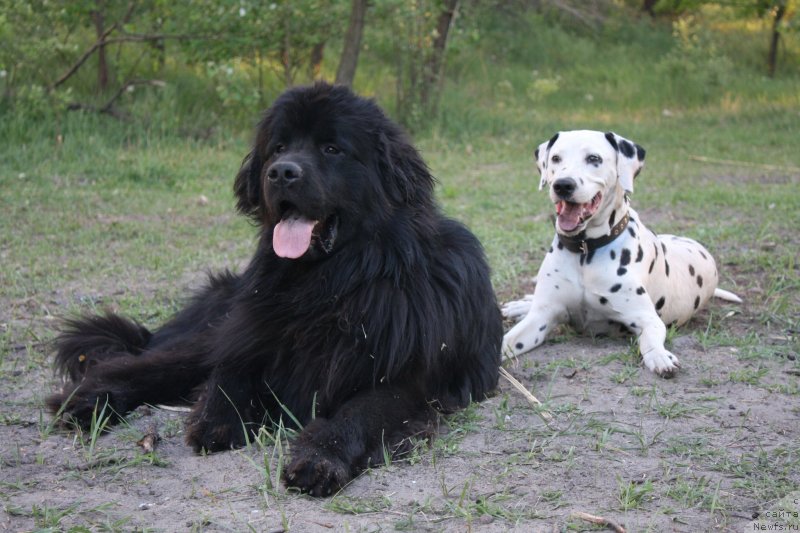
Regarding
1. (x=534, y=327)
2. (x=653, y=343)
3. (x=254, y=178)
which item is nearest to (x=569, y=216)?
(x=534, y=327)

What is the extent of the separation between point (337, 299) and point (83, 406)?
4.24ft

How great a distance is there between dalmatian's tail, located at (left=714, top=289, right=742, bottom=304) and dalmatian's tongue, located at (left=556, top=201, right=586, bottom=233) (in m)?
1.47

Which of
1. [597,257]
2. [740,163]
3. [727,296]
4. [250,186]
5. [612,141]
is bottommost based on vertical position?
[740,163]

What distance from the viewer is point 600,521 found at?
307 cm

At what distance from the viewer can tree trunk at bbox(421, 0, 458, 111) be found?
1345 cm

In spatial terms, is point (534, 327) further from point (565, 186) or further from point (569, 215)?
point (565, 186)

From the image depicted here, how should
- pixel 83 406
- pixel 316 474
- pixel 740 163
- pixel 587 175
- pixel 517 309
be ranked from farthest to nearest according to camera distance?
1. pixel 740 163
2. pixel 517 309
3. pixel 587 175
4. pixel 83 406
5. pixel 316 474

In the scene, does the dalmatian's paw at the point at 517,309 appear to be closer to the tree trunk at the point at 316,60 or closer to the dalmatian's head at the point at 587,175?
the dalmatian's head at the point at 587,175

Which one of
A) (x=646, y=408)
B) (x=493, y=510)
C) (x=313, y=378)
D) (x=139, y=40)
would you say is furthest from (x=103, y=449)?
(x=139, y=40)

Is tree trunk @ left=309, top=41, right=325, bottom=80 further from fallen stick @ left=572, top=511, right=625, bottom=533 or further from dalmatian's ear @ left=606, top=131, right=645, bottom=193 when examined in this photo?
fallen stick @ left=572, top=511, right=625, bottom=533

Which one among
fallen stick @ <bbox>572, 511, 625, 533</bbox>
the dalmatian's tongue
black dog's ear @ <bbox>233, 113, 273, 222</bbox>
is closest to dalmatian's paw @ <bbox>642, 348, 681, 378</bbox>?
the dalmatian's tongue

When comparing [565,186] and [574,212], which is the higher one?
[565,186]

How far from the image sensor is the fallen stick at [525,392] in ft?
13.6

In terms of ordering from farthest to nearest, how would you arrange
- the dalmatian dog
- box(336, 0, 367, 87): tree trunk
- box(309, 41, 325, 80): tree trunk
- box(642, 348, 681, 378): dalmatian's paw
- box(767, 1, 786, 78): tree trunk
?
box(767, 1, 786, 78): tree trunk, box(309, 41, 325, 80): tree trunk, box(336, 0, 367, 87): tree trunk, the dalmatian dog, box(642, 348, 681, 378): dalmatian's paw
